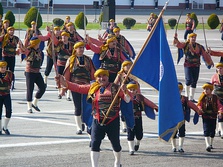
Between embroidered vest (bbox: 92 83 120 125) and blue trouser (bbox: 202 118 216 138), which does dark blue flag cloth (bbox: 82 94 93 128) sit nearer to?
embroidered vest (bbox: 92 83 120 125)

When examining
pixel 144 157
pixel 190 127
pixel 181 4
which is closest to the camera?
pixel 144 157

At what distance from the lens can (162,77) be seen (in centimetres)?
1146

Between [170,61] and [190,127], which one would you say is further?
[190,127]

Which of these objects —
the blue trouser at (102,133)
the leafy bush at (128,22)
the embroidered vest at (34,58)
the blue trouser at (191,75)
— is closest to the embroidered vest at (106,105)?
the blue trouser at (102,133)

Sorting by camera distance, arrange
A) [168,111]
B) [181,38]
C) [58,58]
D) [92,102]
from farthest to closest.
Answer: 1. [181,38]
2. [58,58]
3. [92,102]
4. [168,111]

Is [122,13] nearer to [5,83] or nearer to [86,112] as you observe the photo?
[5,83]

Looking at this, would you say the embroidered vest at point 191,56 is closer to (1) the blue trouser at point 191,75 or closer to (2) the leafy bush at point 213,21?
(1) the blue trouser at point 191,75

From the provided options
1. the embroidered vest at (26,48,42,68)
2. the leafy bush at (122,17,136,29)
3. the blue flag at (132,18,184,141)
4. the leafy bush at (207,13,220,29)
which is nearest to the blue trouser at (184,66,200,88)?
the embroidered vest at (26,48,42,68)

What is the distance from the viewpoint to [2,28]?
2347 cm

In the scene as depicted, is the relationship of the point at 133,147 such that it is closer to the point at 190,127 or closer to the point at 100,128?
the point at 100,128

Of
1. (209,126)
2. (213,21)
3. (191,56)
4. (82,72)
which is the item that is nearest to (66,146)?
(82,72)

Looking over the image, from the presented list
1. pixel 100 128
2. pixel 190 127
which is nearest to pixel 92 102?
pixel 100 128

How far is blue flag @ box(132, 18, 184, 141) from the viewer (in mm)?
11453

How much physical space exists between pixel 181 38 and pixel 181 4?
36.3 metres
